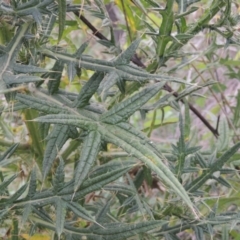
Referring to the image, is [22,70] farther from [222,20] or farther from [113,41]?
[222,20]

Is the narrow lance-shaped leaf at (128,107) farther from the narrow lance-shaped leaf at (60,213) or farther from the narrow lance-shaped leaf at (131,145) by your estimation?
the narrow lance-shaped leaf at (60,213)

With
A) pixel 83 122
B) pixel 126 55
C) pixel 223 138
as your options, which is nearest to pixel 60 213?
pixel 83 122

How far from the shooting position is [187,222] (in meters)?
0.91

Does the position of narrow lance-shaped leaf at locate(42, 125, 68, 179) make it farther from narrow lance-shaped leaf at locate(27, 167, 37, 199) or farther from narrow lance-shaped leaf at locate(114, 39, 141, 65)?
narrow lance-shaped leaf at locate(114, 39, 141, 65)

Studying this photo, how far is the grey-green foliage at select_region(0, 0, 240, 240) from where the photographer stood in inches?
27.4

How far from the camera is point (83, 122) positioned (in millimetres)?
712

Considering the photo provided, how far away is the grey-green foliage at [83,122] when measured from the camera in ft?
2.29

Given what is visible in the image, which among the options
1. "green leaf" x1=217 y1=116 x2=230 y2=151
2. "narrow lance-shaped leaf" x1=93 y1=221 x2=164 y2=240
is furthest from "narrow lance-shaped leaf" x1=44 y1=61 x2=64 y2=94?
"green leaf" x1=217 y1=116 x2=230 y2=151

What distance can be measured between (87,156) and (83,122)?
53 mm

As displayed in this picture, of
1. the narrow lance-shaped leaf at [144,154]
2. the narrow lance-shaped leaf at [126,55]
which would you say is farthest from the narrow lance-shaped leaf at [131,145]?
the narrow lance-shaped leaf at [126,55]

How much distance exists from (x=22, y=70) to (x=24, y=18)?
9 centimetres

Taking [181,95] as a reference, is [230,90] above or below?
below

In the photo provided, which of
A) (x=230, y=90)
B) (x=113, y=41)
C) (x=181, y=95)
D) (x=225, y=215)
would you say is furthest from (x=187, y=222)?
(x=230, y=90)

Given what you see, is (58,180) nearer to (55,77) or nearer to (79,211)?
(79,211)
